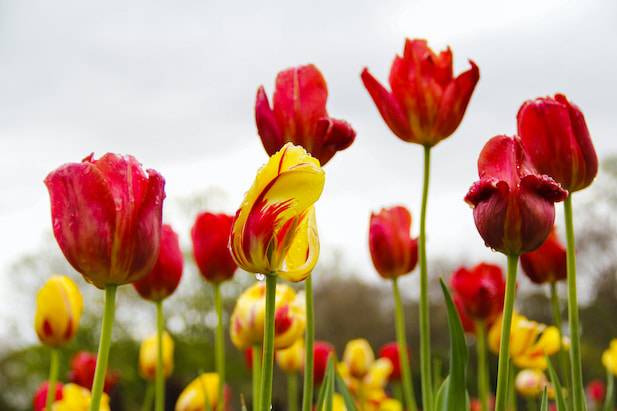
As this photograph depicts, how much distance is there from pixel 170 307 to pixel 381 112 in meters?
20.8

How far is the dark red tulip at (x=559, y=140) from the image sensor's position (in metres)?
1.53

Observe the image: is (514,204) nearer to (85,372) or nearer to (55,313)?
(55,313)

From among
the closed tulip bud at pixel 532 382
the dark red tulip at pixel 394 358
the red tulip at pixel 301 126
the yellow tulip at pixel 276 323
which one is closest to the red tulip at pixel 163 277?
the yellow tulip at pixel 276 323

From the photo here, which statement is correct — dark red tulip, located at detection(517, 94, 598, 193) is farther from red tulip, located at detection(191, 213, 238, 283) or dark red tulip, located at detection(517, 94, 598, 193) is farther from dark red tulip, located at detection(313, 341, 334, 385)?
dark red tulip, located at detection(313, 341, 334, 385)

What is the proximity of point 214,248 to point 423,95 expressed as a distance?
75cm

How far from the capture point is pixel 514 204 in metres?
1.21

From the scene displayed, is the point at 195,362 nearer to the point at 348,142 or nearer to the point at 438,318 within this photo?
the point at 438,318

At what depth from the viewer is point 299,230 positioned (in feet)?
3.81

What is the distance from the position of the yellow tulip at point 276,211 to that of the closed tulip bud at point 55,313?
124 centimetres

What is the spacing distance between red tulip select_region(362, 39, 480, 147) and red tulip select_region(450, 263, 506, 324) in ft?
2.41

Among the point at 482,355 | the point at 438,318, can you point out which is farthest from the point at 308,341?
the point at 438,318

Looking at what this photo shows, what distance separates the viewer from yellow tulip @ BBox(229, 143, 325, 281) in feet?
3.60

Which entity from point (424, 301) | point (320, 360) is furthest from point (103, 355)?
point (320, 360)

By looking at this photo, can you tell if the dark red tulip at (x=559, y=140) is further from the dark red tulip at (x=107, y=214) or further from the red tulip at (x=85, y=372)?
the red tulip at (x=85, y=372)
